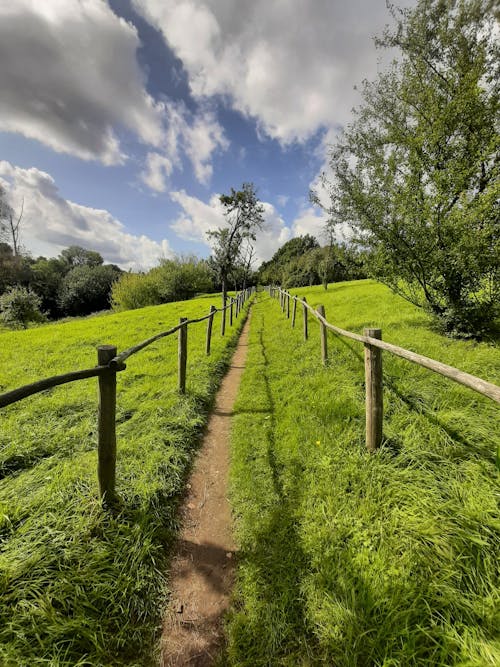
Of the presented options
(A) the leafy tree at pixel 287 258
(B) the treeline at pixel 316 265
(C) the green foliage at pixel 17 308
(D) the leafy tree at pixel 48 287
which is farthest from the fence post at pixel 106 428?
(D) the leafy tree at pixel 48 287

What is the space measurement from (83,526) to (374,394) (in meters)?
3.38

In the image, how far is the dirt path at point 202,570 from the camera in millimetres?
1926

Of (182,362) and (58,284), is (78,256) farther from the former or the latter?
(182,362)

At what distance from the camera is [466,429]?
338cm

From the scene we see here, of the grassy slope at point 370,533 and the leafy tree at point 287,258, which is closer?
the grassy slope at point 370,533

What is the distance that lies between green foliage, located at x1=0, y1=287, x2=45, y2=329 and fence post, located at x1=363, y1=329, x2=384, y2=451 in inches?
1066

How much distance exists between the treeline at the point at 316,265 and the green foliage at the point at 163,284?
617 inches

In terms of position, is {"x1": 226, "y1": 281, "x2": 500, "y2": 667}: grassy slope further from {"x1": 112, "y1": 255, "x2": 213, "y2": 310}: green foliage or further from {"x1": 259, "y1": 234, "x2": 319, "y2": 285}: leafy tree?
{"x1": 259, "y1": 234, "x2": 319, "y2": 285}: leafy tree

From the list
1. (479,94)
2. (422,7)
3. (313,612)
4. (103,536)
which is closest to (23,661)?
(103,536)

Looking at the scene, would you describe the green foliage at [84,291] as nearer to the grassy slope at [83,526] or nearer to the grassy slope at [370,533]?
the grassy slope at [83,526]

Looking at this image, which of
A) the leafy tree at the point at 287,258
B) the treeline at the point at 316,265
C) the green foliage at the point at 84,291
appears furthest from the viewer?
the leafy tree at the point at 287,258

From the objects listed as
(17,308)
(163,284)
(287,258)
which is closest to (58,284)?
(163,284)

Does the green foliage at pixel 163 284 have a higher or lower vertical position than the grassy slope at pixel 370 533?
higher

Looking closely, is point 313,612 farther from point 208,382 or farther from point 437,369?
point 208,382
